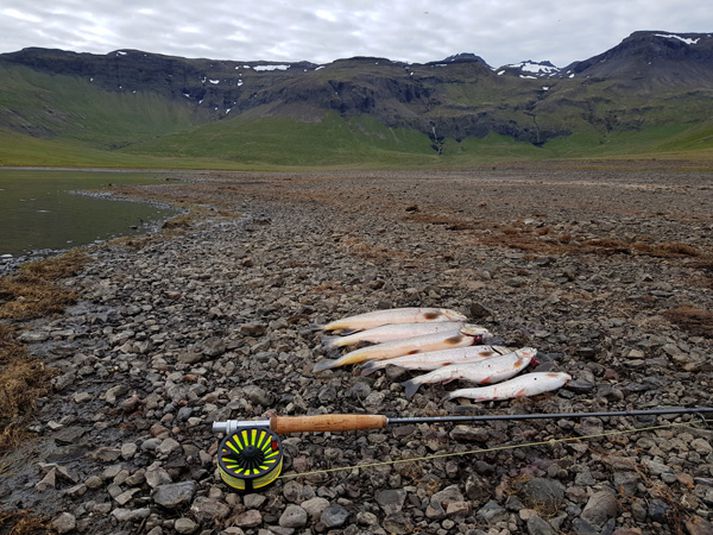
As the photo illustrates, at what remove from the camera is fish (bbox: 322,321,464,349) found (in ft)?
25.7

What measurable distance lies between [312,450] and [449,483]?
1.50 meters

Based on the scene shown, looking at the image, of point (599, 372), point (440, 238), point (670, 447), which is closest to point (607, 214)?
point (440, 238)

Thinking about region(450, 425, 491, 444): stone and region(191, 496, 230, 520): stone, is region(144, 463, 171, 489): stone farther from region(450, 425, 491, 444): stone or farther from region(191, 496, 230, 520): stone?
region(450, 425, 491, 444): stone

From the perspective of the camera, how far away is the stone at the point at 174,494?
14.3 feet

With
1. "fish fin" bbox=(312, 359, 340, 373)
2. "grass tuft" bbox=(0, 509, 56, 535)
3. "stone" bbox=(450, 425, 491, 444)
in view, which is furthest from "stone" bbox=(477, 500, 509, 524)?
"grass tuft" bbox=(0, 509, 56, 535)

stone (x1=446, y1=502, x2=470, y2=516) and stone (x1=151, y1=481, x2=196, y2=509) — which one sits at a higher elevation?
stone (x1=446, y1=502, x2=470, y2=516)

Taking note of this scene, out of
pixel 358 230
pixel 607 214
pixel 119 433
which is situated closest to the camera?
pixel 119 433

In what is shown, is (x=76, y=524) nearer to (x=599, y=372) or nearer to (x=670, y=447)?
(x=670, y=447)

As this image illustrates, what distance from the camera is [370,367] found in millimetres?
6898

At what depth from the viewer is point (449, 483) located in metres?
4.66

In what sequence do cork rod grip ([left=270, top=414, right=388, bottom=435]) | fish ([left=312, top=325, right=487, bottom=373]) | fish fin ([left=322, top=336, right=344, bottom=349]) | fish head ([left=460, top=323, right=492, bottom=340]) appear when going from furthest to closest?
fish fin ([left=322, top=336, right=344, bottom=349]) → fish head ([left=460, top=323, right=492, bottom=340]) → fish ([left=312, top=325, right=487, bottom=373]) → cork rod grip ([left=270, top=414, right=388, bottom=435])

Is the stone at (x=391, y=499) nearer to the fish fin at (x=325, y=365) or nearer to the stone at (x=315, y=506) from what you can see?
the stone at (x=315, y=506)

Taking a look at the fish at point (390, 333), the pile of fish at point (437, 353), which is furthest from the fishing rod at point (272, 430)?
the fish at point (390, 333)

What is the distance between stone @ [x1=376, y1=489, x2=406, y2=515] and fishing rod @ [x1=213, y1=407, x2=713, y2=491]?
76 centimetres
